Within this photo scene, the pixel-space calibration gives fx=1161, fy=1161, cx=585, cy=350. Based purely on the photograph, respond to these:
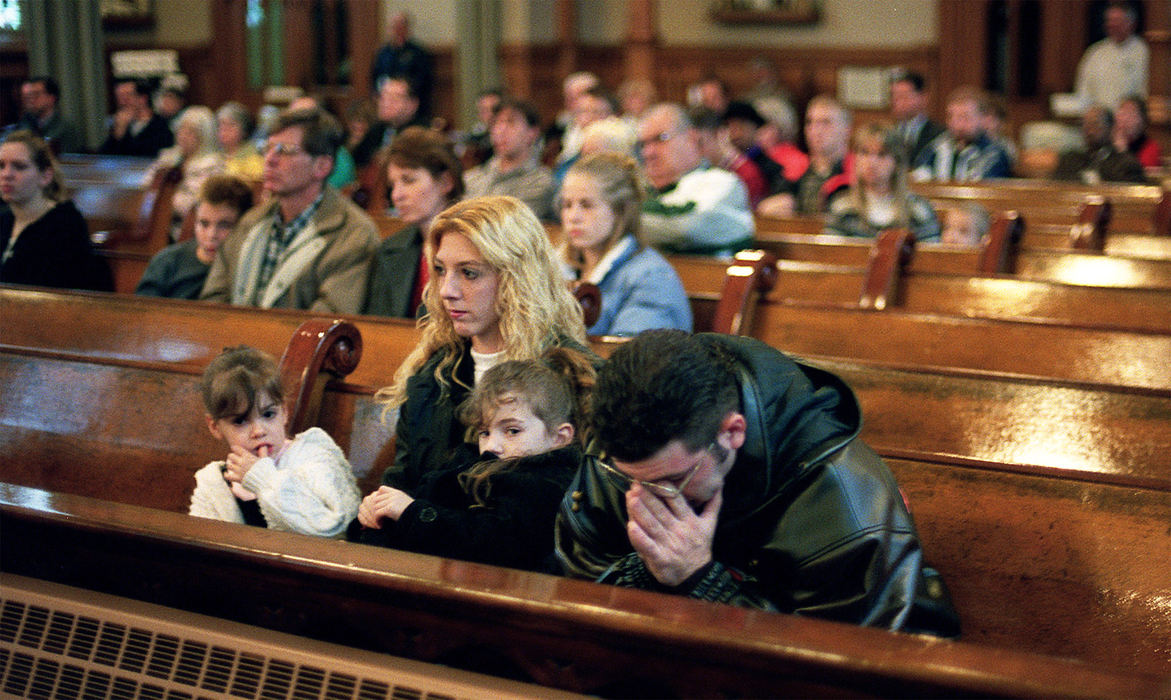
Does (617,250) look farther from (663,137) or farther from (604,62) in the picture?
(604,62)

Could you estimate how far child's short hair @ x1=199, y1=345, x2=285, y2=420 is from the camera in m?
2.12

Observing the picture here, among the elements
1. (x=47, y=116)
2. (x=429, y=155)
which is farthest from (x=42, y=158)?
(x=47, y=116)

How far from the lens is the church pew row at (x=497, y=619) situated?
103 centimetres

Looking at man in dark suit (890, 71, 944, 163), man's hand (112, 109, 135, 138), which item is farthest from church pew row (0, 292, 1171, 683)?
man's hand (112, 109, 135, 138)

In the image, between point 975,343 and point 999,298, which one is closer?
point 975,343

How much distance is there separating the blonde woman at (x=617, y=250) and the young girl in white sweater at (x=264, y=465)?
1.01 metres

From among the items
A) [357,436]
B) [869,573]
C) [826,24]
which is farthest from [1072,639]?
[826,24]

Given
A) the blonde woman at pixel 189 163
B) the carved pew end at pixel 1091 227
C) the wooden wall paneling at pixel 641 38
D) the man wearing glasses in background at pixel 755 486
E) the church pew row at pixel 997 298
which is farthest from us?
the wooden wall paneling at pixel 641 38

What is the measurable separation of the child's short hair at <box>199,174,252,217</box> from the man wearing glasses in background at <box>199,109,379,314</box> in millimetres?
136

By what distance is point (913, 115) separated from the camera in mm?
8047

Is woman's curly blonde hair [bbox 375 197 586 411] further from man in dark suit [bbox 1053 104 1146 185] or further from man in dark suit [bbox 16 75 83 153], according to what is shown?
man in dark suit [bbox 16 75 83 153]

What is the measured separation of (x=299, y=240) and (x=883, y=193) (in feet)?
8.06

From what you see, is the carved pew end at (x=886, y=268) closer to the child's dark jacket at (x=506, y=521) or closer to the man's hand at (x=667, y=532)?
the child's dark jacket at (x=506, y=521)

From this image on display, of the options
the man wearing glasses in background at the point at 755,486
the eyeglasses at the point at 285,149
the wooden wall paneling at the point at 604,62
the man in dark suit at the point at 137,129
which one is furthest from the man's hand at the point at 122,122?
the man wearing glasses in background at the point at 755,486
